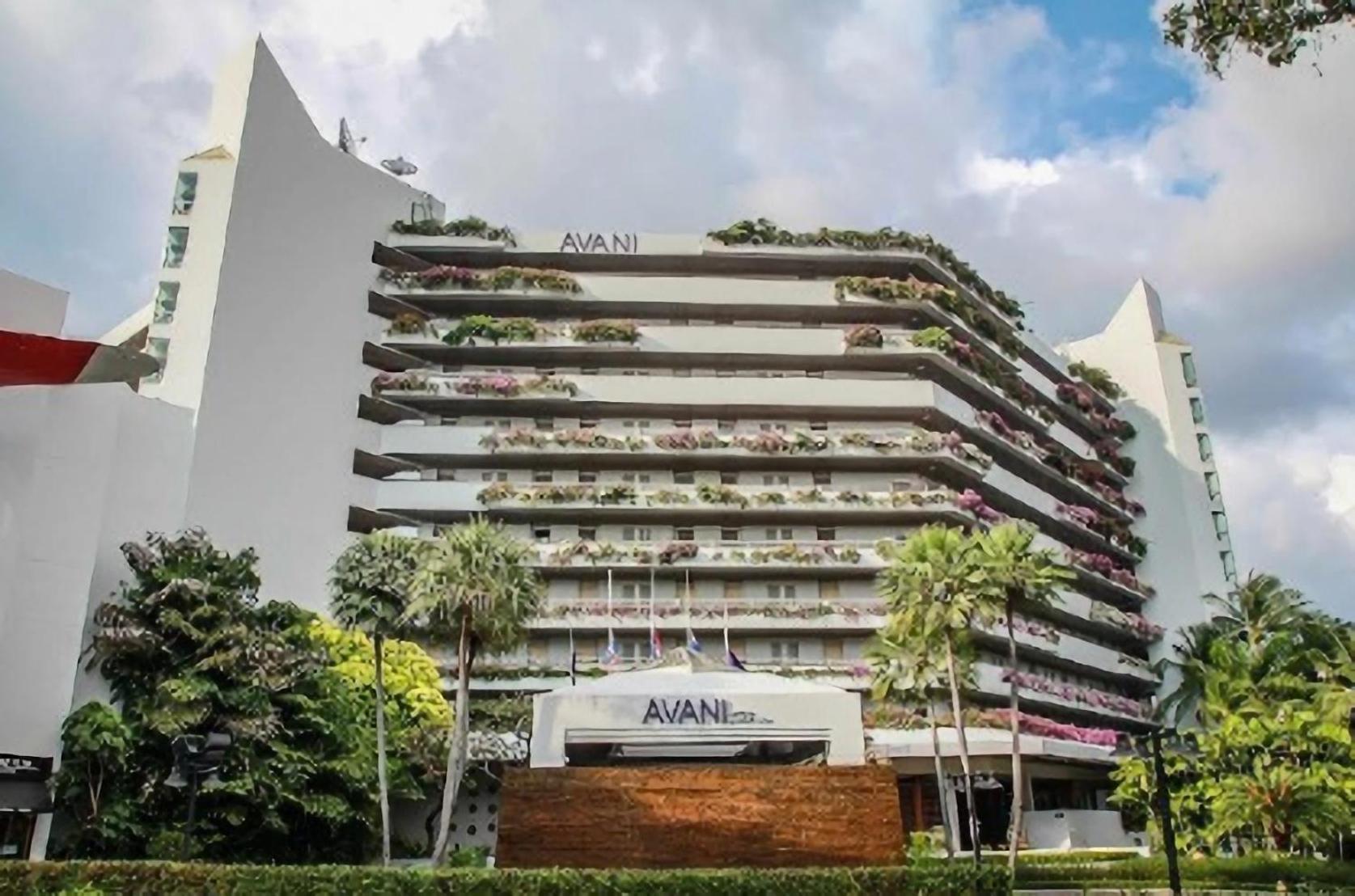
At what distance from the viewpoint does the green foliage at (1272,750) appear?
3991 centimetres

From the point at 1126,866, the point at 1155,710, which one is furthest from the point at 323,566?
the point at 1155,710

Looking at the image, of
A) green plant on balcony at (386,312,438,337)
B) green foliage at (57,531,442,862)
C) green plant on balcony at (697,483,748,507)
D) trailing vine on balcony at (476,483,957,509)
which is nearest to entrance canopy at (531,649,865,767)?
green foliage at (57,531,442,862)

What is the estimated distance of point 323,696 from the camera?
117ft

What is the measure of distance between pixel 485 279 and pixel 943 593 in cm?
3062

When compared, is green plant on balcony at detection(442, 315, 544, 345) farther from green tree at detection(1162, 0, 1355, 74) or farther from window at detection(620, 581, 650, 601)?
green tree at detection(1162, 0, 1355, 74)

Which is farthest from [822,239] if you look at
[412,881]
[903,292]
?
[412,881]

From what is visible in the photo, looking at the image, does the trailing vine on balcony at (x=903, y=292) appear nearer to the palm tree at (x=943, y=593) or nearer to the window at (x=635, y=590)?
the window at (x=635, y=590)

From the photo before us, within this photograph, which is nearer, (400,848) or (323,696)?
(323,696)

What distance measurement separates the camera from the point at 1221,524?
73375 mm

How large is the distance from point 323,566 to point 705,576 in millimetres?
17275

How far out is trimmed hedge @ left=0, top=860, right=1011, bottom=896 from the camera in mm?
20938

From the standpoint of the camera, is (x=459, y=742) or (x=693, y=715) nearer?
(x=693, y=715)

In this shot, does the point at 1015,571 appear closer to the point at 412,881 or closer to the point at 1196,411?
the point at 412,881

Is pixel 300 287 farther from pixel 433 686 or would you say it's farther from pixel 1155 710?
pixel 1155 710
